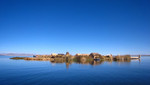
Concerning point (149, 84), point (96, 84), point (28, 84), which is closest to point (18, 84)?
point (28, 84)

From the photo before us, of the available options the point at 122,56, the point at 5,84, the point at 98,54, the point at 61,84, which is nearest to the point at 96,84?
the point at 61,84

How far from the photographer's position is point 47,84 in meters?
27.2

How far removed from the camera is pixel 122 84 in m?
27.6

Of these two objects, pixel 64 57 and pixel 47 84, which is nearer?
pixel 47 84

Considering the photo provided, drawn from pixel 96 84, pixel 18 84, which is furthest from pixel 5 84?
pixel 96 84

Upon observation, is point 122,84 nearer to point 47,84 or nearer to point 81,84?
point 81,84

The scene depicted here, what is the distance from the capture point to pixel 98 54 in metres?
181

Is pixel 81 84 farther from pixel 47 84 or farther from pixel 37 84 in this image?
pixel 37 84

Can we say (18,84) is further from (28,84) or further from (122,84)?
(122,84)

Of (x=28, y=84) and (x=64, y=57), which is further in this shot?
(x=64, y=57)

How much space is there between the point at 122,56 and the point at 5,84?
184857 millimetres

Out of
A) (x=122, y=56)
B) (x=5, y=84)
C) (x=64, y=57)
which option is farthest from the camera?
(x=122, y=56)

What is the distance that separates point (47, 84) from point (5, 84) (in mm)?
10980

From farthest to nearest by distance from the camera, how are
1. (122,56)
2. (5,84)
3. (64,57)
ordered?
1. (122,56)
2. (64,57)
3. (5,84)
